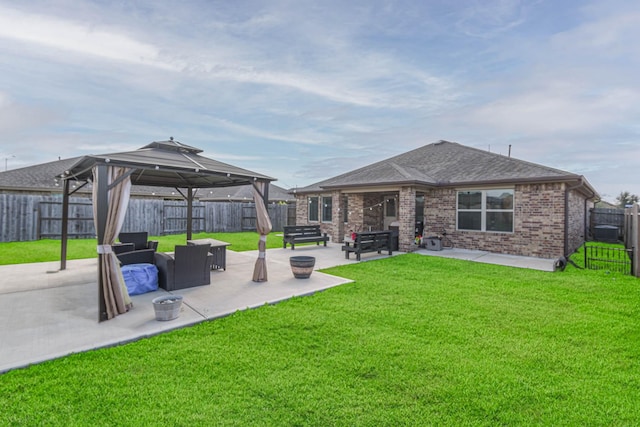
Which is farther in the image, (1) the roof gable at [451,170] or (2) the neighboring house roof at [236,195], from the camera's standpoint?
(2) the neighboring house roof at [236,195]

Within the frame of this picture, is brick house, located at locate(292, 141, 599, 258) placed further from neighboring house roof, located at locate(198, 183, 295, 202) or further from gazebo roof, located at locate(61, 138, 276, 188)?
neighboring house roof, located at locate(198, 183, 295, 202)

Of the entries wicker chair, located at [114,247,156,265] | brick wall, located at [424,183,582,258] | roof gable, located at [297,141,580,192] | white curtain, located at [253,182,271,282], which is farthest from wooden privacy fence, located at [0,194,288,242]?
brick wall, located at [424,183,582,258]

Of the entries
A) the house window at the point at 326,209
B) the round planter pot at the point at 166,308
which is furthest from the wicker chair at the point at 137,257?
the house window at the point at 326,209

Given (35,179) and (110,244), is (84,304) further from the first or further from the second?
(35,179)

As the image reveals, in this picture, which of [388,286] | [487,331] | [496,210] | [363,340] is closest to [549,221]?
[496,210]

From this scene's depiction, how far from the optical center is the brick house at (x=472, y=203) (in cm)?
1007

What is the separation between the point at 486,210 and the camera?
11383 millimetres

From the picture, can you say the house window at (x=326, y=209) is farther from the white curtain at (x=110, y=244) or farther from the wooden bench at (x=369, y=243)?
the white curtain at (x=110, y=244)

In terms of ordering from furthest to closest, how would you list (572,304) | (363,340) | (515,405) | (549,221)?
(549,221) < (572,304) < (363,340) < (515,405)

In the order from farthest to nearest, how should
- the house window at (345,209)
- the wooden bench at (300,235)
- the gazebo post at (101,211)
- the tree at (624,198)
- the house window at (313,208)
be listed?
the tree at (624,198) → the house window at (313,208) → the house window at (345,209) → the wooden bench at (300,235) → the gazebo post at (101,211)

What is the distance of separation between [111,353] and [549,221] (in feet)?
39.0

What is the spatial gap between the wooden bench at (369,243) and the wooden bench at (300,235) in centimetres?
269

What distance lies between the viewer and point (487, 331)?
4.23 m

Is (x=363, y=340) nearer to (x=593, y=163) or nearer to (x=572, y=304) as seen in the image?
(x=572, y=304)
